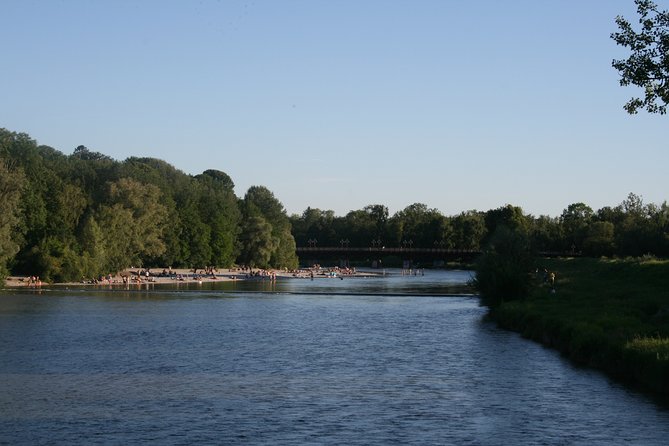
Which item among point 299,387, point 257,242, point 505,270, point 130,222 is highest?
point 130,222

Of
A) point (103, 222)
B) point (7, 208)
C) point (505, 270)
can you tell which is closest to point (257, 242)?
point (103, 222)

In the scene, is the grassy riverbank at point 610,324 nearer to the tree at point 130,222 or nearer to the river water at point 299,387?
the river water at point 299,387

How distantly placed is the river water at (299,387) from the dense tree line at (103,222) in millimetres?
48341

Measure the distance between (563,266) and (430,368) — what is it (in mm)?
105358

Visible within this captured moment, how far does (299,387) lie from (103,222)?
3829 inches

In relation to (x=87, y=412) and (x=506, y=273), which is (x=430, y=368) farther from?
(x=506, y=273)

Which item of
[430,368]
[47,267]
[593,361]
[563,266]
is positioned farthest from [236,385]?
[563,266]

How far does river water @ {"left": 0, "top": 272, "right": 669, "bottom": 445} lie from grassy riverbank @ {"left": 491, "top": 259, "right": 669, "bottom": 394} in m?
1.08

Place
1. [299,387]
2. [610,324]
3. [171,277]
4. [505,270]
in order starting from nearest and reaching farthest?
[299,387] < [610,324] < [505,270] < [171,277]

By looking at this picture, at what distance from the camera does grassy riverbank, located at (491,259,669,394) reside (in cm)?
3534

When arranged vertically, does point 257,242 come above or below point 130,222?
below

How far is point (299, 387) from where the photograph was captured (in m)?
36.8

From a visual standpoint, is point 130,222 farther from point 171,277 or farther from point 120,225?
point 171,277

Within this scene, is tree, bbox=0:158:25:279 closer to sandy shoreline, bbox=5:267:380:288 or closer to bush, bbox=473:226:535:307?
sandy shoreline, bbox=5:267:380:288
